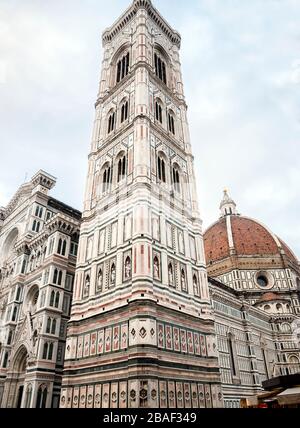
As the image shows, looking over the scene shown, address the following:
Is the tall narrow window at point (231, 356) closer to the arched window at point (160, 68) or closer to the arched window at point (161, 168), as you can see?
the arched window at point (161, 168)

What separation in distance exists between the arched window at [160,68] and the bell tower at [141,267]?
2.13 feet

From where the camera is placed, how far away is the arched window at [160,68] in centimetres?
3588

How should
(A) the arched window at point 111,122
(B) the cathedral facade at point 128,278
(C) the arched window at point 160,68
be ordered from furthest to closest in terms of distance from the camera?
(C) the arched window at point 160,68, (A) the arched window at point 111,122, (B) the cathedral facade at point 128,278

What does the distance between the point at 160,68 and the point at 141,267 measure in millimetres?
25621

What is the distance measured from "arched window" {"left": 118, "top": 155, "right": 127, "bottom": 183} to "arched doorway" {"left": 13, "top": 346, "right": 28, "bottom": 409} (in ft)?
53.0

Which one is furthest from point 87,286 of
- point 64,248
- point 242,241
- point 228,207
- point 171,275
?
point 228,207

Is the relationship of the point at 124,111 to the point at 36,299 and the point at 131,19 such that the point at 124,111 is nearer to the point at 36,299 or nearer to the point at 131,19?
the point at 131,19

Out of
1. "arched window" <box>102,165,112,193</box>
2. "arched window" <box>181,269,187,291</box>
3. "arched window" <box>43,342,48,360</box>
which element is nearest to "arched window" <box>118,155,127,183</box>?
"arched window" <box>102,165,112,193</box>

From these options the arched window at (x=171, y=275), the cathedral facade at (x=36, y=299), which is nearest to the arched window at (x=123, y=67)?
the cathedral facade at (x=36, y=299)

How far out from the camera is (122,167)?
2817 centimetres

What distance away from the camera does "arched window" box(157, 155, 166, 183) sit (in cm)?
2751

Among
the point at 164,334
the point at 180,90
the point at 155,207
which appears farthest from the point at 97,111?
the point at 164,334

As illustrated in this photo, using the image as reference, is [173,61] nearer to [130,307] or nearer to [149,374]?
[130,307]
